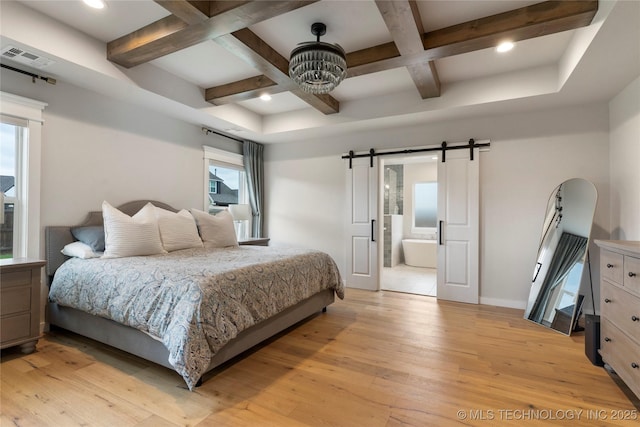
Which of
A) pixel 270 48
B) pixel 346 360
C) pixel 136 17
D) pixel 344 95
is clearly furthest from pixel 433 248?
pixel 136 17

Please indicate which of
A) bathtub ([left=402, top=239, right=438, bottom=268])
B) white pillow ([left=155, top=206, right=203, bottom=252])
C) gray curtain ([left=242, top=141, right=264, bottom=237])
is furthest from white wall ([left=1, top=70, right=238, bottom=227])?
bathtub ([left=402, top=239, right=438, bottom=268])

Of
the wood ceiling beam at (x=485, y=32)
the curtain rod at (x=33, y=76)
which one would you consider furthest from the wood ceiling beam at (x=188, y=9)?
the curtain rod at (x=33, y=76)

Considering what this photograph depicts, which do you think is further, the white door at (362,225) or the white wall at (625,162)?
the white door at (362,225)

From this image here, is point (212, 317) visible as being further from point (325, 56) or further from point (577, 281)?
point (577, 281)

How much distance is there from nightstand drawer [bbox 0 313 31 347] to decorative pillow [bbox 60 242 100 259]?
1.82 ft

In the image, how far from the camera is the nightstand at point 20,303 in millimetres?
2184

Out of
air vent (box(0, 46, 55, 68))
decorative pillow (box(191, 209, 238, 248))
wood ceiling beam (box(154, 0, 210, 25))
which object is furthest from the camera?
decorative pillow (box(191, 209, 238, 248))

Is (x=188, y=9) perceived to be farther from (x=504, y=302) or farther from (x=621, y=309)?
(x=504, y=302)

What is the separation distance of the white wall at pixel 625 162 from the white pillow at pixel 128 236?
444 centimetres

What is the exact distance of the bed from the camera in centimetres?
184

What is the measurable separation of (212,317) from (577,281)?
11.1 feet

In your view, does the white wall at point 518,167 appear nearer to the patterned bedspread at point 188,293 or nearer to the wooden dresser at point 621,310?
the wooden dresser at point 621,310

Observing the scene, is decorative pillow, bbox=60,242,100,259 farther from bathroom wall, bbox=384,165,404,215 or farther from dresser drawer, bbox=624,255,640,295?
bathroom wall, bbox=384,165,404,215

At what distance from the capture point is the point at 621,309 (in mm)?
1964
